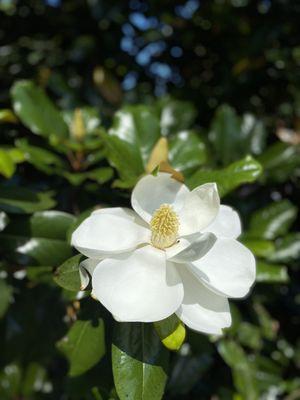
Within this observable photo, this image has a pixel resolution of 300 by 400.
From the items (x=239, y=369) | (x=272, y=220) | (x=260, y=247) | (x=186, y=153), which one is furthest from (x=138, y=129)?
(x=239, y=369)

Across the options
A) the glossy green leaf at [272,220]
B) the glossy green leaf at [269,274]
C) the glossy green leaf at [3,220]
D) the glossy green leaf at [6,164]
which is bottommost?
the glossy green leaf at [272,220]

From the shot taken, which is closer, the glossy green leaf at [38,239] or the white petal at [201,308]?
the white petal at [201,308]

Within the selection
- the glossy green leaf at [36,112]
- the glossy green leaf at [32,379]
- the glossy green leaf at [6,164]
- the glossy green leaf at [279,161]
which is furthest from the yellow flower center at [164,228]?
the glossy green leaf at [32,379]

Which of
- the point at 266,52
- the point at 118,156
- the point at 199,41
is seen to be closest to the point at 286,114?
the point at 266,52

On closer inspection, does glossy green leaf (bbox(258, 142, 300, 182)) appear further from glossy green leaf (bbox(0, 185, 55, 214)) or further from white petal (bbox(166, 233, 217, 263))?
white petal (bbox(166, 233, 217, 263))

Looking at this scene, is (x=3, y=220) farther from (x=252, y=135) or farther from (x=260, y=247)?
(x=252, y=135)

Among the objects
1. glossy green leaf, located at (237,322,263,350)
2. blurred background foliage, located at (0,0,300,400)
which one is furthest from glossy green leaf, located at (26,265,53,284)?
glossy green leaf, located at (237,322,263,350)

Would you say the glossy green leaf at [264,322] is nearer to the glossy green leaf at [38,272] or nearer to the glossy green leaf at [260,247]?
the glossy green leaf at [260,247]
